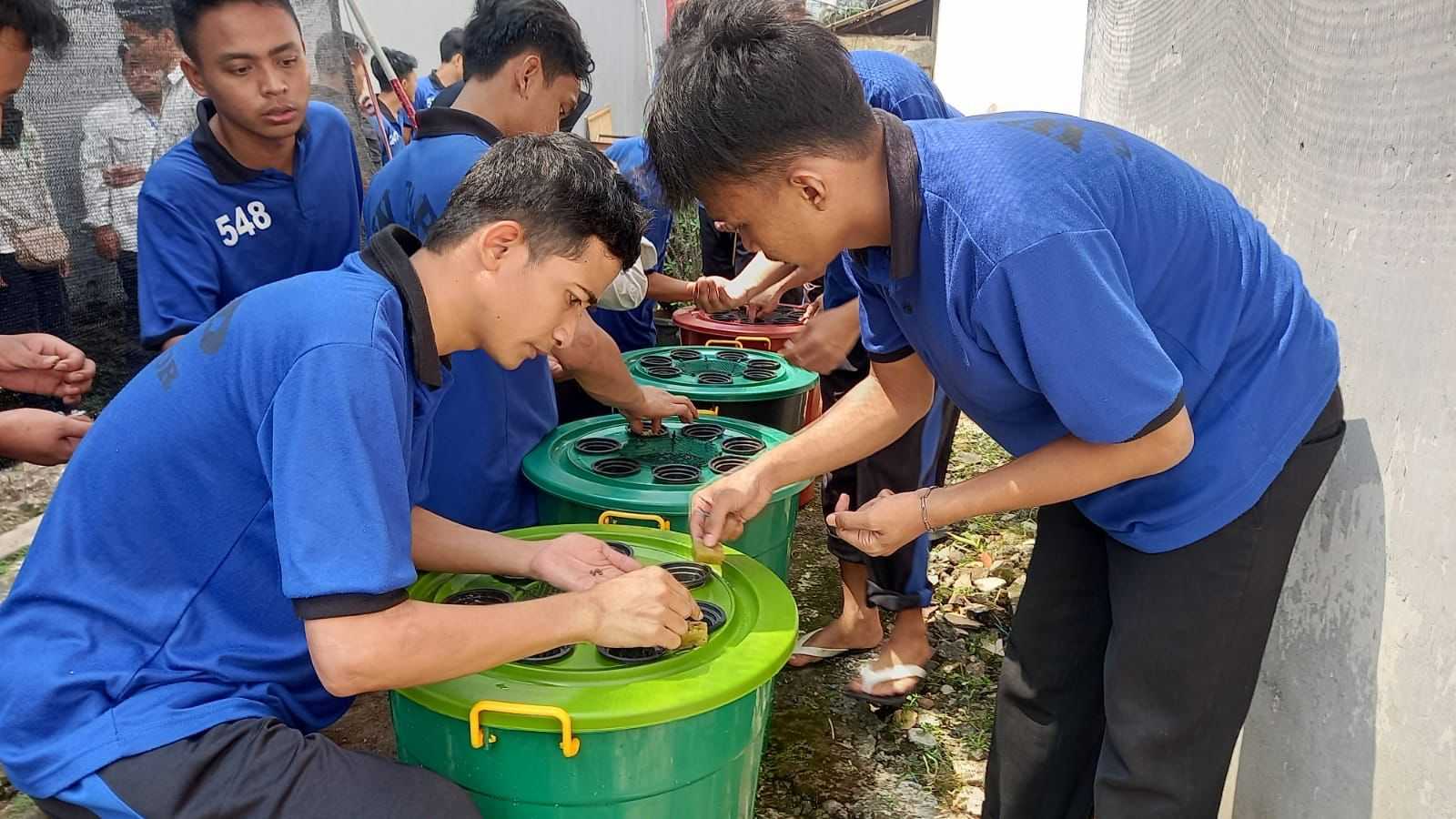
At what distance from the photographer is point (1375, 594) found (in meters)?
1.61

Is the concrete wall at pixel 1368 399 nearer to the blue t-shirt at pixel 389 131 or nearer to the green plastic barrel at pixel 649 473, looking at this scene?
the green plastic barrel at pixel 649 473

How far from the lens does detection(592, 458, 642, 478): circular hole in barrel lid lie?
2531 mm

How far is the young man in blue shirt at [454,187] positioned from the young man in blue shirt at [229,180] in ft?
1.07

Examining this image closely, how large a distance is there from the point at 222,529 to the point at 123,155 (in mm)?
3061

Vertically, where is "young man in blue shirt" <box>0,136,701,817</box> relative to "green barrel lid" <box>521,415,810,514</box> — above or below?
above

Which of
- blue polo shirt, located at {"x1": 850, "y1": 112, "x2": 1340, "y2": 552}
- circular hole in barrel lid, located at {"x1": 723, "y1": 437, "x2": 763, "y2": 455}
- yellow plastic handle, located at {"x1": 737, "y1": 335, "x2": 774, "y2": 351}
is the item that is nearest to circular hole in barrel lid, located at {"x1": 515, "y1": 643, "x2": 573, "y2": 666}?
blue polo shirt, located at {"x1": 850, "y1": 112, "x2": 1340, "y2": 552}

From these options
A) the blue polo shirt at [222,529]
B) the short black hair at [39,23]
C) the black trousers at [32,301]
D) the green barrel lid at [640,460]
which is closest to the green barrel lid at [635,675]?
the blue polo shirt at [222,529]

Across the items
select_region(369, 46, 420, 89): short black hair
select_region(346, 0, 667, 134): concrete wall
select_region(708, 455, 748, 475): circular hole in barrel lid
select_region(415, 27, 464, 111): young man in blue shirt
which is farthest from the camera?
select_region(346, 0, 667, 134): concrete wall

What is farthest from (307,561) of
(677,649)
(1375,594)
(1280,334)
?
(1375,594)

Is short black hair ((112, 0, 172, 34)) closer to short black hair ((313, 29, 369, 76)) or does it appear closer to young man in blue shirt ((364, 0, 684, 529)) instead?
short black hair ((313, 29, 369, 76))

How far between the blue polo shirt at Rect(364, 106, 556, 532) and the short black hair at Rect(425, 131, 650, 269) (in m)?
0.69

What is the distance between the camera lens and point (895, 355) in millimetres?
1896

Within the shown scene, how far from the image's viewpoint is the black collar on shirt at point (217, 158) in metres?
2.56

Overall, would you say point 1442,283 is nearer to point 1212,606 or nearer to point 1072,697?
point 1212,606
